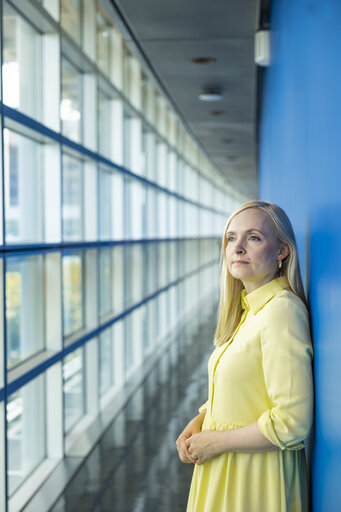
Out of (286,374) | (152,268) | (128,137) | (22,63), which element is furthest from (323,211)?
(152,268)

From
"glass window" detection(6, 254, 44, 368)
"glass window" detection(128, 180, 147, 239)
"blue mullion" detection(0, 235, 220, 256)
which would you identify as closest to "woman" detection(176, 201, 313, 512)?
"blue mullion" detection(0, 235, 220, 256)

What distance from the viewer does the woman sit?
1.63 metres

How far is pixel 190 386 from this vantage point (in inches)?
301

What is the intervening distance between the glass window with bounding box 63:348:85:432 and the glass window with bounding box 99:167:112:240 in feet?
5.63

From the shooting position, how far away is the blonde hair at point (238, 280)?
179 cm

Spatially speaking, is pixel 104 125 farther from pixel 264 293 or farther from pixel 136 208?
pixel 264 293

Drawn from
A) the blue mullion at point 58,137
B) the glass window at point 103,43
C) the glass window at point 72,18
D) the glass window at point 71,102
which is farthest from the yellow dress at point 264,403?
the glass window at point 103,43

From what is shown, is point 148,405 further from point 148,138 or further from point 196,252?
point 196,252

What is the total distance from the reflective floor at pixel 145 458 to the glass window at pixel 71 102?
9.71 feet

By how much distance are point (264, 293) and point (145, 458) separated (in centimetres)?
373

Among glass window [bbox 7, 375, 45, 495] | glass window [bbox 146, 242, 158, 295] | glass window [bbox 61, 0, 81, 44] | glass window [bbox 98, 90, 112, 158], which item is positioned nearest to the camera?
glass window [bbox 7, 375, 45, 495]

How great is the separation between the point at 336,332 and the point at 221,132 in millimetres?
10962

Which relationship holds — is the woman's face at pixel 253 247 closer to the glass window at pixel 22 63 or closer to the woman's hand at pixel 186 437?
the woman's hand at pixel 186 437

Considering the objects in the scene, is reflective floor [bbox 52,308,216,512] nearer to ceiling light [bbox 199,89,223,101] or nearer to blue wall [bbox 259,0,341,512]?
blue wall [bbox 259,0,341,512]
